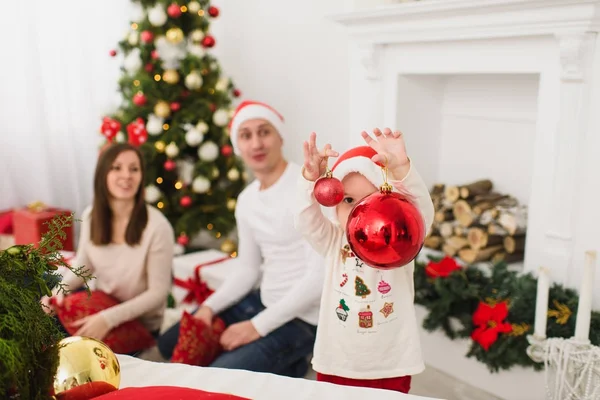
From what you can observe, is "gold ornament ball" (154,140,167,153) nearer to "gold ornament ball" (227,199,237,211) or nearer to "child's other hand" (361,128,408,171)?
"gold ornament ball" (227,199,237,211)

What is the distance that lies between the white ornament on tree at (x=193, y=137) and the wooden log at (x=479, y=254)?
61.3 inches

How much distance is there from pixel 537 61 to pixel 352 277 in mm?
1312

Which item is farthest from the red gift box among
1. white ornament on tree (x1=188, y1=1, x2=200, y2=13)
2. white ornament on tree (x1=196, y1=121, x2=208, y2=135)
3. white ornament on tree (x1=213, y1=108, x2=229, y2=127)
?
white ornament on tree (x1=188, y1=1, x2=200, y2=13)

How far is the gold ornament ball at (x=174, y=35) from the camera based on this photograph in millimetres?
3078

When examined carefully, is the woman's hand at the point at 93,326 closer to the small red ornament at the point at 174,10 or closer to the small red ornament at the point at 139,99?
the small red ornament at the point at 139,99

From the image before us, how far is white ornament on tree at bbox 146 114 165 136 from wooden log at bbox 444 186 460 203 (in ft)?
5.26

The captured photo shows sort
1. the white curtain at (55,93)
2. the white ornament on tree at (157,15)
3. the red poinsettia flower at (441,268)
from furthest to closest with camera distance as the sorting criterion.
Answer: the white curtain at (55,93)
the white ornament on tree at (157,15)
the red poinsettia flower at (441,268)

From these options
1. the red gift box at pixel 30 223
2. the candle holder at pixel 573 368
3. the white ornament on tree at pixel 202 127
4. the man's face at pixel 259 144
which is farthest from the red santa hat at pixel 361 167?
the red gift box at pixel 30 223

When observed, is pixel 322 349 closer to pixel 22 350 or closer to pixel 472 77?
pixel 22 350

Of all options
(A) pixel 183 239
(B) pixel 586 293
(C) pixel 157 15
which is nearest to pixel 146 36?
(C) pixel 157 15

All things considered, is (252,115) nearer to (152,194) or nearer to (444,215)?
(444,215)

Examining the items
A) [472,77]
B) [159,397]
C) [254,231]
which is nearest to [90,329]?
[254,231]

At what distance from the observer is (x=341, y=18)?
2645mm

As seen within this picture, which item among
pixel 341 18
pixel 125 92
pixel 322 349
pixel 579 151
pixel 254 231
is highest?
pixel 341 18
